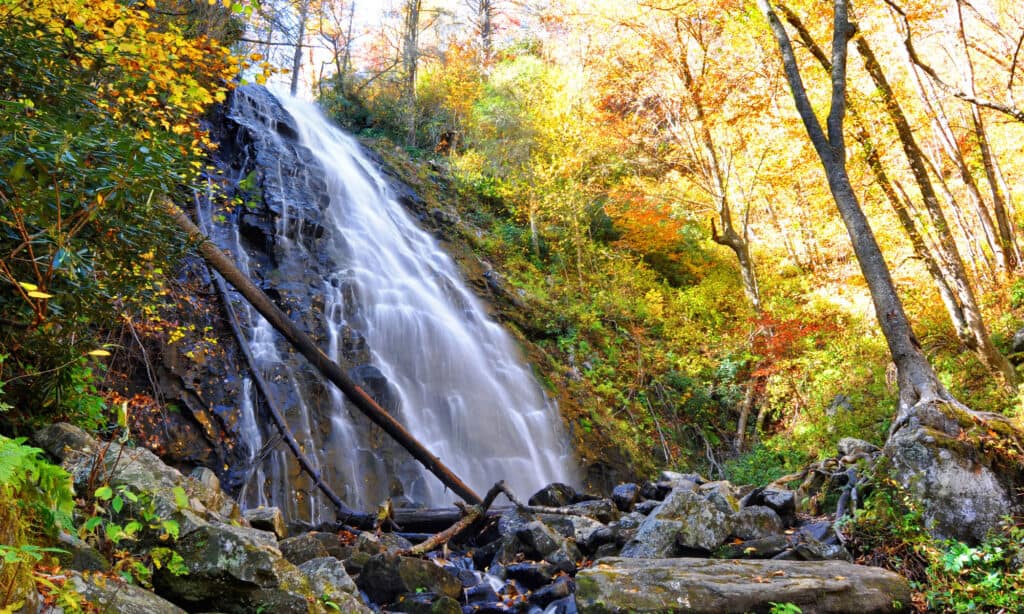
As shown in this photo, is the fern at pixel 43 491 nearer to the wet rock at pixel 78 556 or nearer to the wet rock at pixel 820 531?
the wet rock at pixel 78 556

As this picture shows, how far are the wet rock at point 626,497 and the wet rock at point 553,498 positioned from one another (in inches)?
23.6

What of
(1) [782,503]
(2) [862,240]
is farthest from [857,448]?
(2) [862,240]

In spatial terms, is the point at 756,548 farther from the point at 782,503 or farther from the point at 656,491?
the point at 656,491

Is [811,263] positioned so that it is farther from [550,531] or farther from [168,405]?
[168,405]

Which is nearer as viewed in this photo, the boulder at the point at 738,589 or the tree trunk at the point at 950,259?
the boulder at the point at 738,589

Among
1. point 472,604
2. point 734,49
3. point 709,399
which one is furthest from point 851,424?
point 734,49

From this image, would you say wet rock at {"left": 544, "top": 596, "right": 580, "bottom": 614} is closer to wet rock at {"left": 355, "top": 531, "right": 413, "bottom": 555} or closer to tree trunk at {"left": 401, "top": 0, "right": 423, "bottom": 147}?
wet rock at {"left": 355, "top": 531, "right": 413, "bottom": 555}

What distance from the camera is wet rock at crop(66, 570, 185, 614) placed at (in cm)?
227

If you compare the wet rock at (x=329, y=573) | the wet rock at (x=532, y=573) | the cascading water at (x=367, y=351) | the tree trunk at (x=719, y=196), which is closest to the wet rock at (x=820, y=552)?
the wet rock at (x=532, y=573)

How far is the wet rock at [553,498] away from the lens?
789 centimetres

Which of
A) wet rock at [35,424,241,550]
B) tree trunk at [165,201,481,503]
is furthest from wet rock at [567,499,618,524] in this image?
wet rock at [35,424,241,550]

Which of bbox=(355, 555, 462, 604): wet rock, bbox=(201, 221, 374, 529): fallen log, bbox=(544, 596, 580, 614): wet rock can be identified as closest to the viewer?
bbox=(544, 596, 580, 614): wet rock

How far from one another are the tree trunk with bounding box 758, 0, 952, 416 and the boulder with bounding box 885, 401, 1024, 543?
420mm

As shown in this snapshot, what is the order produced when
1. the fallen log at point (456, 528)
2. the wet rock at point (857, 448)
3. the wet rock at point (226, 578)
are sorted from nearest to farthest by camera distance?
the wet rock at point (226, 578) < the fallen log at point (456, 528) < the wet rock at point (857, 448)
